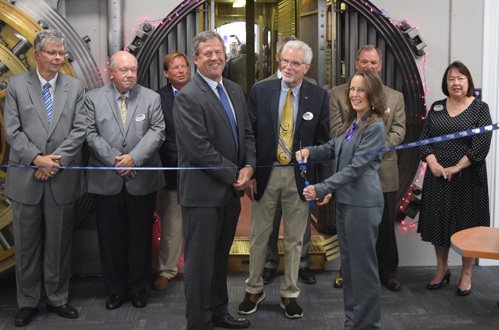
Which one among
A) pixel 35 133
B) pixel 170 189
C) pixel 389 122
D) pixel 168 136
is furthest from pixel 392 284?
pixel 35 133

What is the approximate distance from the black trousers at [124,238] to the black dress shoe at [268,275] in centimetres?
78

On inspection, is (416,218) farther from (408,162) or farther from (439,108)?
(439,108)

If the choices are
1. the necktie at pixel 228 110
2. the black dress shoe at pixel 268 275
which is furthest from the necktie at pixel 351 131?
the black dress shoe at pixel 268 275

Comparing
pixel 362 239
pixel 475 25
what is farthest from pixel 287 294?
pixel 475 25

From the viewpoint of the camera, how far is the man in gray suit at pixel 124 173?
381cm

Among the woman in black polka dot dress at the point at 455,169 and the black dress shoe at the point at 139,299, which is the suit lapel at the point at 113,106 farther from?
the woman in black polka dot dress at the point at 455,169

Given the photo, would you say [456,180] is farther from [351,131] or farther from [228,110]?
[228,110]

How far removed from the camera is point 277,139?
12.0ft

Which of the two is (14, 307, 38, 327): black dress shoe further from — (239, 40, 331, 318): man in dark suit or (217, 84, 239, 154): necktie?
(217, 84, 239, 154): necktie

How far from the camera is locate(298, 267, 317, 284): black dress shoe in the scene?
14.3ft

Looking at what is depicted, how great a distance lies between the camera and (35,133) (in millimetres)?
3646

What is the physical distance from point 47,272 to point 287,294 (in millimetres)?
1344

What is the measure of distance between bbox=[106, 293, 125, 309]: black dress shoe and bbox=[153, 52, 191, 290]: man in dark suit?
333 millimetres

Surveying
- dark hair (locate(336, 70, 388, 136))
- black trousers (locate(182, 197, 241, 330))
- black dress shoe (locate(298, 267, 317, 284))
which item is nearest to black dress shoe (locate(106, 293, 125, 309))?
black trousers (locate(182, 197, 241, 330))
